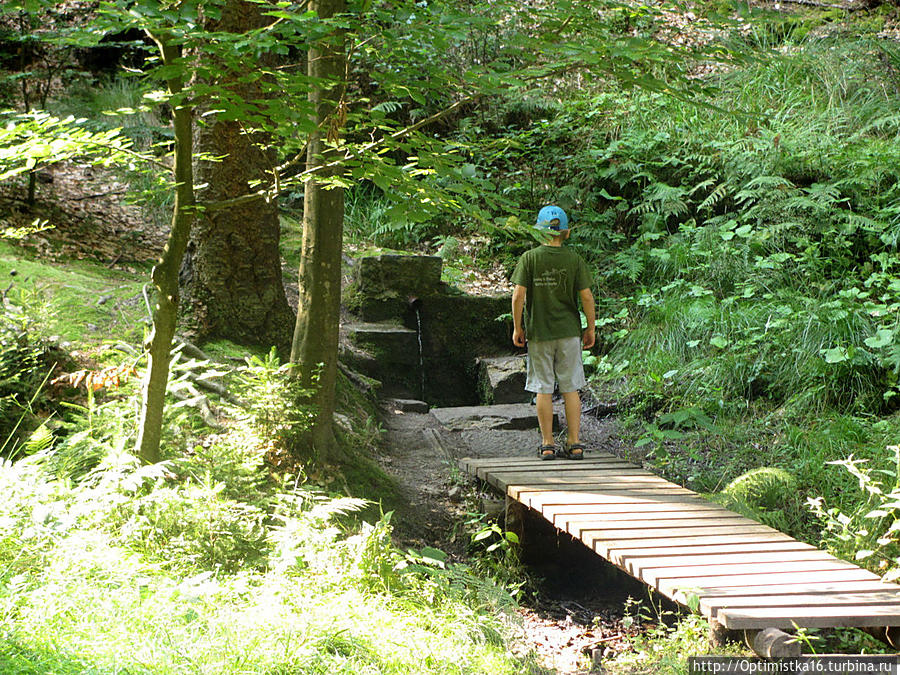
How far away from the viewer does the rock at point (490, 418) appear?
745cm

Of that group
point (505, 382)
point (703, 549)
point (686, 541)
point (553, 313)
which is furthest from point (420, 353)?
point (703, 549)

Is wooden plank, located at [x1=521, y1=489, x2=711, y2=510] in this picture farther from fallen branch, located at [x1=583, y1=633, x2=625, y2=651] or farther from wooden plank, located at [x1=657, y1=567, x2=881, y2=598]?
wooden plank, located at [x1=657, y1=567, x2=881, y2=598]

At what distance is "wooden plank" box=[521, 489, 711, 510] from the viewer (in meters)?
4.68

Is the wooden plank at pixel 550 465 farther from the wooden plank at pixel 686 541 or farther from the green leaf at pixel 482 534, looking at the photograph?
the wooden plank at pixel 686 541

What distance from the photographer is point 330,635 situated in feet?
9.74

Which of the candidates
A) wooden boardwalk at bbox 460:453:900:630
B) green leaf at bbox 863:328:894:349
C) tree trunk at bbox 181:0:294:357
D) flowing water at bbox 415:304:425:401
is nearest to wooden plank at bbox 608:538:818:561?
wooden boardwalk at bbox 460:453:900:630

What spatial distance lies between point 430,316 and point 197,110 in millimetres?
4346

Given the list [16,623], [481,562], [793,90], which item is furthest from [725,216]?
[16,623]

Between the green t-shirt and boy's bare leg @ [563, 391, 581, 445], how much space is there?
1.51ft

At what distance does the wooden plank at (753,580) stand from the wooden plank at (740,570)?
1 cm

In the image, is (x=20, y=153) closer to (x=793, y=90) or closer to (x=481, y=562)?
(x=481, y=562)

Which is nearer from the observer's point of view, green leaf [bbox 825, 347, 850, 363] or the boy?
the boy

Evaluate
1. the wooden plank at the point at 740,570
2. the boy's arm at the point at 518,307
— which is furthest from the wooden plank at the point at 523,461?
the wooden plank at the point at 740,570

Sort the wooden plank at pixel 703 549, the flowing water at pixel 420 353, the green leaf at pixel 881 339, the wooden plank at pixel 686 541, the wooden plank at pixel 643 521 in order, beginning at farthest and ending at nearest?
the flowing water at pixel 420 353, the green leaf at pixel 881 339, the wooden plank at pixel 643 521, the wooden plank at pixel 686 541, the wooden plank at pixel 703 549
